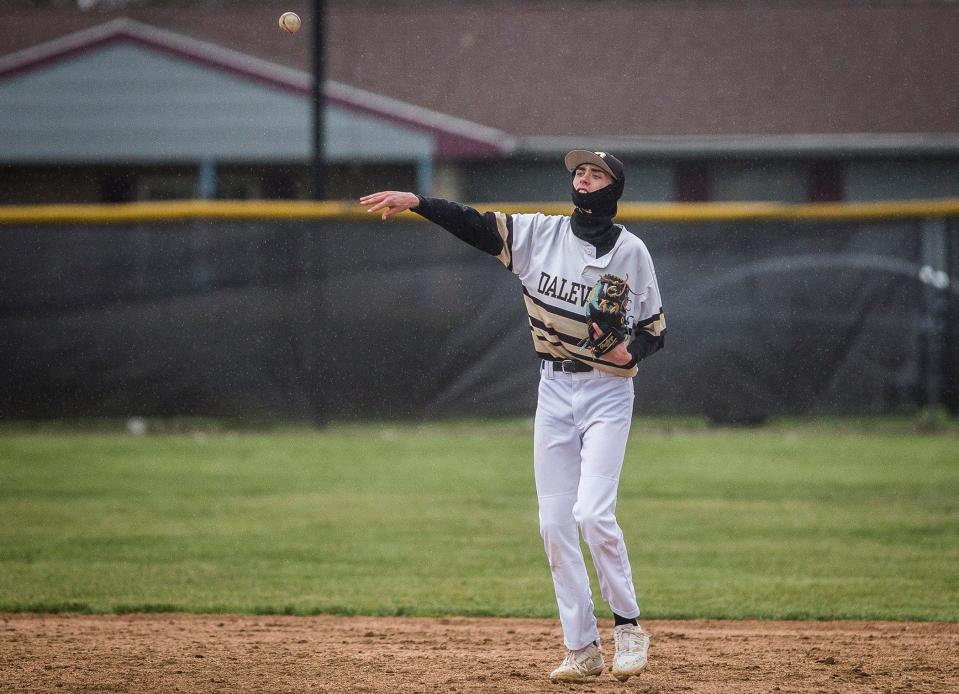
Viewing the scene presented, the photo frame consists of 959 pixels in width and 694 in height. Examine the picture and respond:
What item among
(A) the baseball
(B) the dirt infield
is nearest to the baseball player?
(B) the dirt infield

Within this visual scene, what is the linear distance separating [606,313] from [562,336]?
10.2 inches

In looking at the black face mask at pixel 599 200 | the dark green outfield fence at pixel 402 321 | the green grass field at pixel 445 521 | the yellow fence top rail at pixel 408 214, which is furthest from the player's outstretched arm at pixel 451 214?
the yellow fence top rail at pixel 408 214

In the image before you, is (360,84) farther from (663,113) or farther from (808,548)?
(808,548)

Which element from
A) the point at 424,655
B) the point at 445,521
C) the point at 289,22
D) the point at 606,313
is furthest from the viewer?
the point at 445,521

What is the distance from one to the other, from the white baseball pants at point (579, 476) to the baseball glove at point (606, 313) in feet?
0.57

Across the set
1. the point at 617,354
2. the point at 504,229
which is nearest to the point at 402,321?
the point at 504,229

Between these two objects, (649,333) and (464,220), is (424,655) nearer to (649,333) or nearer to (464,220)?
(649,333)

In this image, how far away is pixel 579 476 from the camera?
527 cm

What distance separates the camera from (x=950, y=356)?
13250 mm

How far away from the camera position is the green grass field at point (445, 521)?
7.26 metres

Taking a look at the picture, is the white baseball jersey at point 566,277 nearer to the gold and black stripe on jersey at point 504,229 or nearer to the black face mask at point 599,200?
the gold and black stripe on jersey at point 504,229

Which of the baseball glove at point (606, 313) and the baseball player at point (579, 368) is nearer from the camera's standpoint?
the baseball glove at point (606, 313)

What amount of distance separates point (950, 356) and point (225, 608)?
8873 mm

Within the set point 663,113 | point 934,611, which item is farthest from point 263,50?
point 934,611
